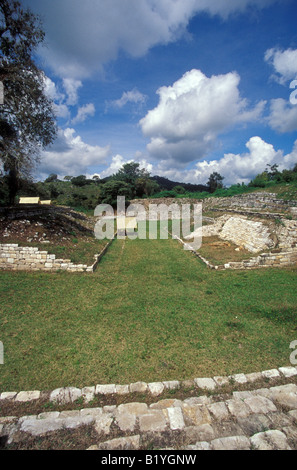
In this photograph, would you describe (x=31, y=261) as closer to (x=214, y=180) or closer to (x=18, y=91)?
(x=18, y=91)

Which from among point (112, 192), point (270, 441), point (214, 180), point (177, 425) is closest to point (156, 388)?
point (177, 425)

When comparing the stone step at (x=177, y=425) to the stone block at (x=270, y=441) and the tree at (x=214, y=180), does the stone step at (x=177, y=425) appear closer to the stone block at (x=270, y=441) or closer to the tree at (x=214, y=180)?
the stone block at (x=270, y=441)

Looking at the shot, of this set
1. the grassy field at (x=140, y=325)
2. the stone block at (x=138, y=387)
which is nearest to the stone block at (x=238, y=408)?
the grassy field at (x=140, y=325)

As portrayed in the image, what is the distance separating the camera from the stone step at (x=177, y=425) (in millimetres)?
2688

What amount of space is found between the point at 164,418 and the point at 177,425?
0.64ft

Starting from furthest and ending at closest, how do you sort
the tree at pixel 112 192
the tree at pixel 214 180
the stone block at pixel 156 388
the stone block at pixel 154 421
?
1. the tree at pixel 214 180
2. the tree at pixel 112 192
3. the stone block at pixel 156 388
4. the stone block at pixel 154 421

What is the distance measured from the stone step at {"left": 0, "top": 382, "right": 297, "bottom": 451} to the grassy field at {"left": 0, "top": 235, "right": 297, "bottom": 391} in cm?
59

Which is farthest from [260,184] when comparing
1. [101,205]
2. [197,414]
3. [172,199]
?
[197,414]

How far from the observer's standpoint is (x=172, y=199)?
33438 mm

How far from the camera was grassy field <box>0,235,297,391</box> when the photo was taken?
399 centimetres

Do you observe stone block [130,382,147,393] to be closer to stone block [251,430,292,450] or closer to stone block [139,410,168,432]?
stone block [139,410,168,432]

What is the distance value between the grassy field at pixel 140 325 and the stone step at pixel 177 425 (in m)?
0.59

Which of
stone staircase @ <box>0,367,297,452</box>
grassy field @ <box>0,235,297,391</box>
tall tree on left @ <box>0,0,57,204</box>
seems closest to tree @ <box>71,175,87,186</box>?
tall tree on left @ <box>0,0,57,204</box>
